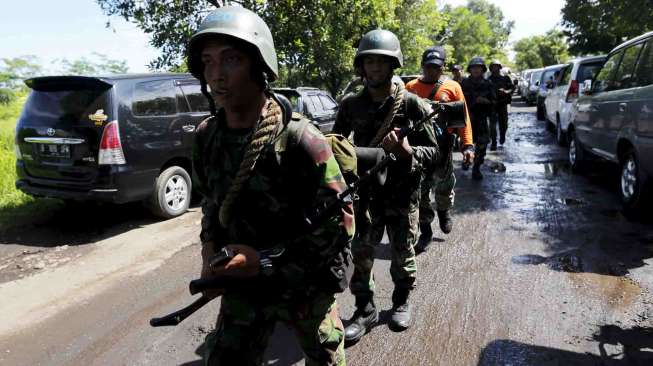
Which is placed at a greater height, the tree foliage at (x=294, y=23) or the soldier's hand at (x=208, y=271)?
the tree foliage at (x=294, y=23)

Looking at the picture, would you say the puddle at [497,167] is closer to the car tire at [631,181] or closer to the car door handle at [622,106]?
the car tire at [631,181]

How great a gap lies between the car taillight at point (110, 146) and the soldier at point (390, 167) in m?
3.19

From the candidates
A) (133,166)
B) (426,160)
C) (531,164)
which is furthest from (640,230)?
(133,166)

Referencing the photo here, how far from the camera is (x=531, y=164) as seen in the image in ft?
30.5

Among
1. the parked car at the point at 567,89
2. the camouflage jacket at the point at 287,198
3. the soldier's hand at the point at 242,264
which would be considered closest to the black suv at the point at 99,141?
the camouflage jacket at the point at 287,198

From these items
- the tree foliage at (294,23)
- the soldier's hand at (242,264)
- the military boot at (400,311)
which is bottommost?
the military boot at (400,311)

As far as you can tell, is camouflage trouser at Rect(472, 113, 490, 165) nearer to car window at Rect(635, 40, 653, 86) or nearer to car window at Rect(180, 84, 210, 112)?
car window at Rect(635, 40, 653, 86)

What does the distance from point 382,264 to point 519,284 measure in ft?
3.95

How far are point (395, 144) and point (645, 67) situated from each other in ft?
13.3

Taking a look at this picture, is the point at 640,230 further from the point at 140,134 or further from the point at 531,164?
the point at 140,134

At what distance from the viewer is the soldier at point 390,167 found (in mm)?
3102

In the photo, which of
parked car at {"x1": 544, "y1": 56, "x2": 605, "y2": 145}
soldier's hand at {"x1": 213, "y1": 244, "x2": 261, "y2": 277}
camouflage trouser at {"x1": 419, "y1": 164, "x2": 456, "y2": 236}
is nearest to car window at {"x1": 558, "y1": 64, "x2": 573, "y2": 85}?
parked car at {"x1": 544, "y1": 56, "x2": 605, "y2": 145}

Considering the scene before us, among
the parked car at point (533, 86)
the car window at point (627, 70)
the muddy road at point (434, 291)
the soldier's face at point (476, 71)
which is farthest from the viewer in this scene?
the parked car at point (533, 86)

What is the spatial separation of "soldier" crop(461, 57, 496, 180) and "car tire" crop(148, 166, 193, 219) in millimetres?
4482
